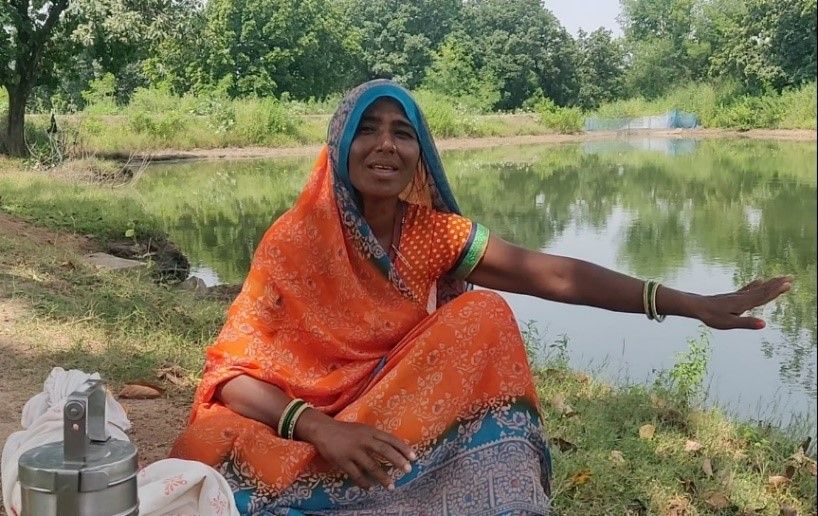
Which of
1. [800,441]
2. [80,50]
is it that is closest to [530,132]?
[80,50]

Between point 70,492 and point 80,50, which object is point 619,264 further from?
point 80,50

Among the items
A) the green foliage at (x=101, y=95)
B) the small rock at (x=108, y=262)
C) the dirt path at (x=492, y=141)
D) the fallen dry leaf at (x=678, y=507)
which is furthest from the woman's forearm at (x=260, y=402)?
the green foliage at (x=101, y=95)

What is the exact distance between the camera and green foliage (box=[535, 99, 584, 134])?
24516mm

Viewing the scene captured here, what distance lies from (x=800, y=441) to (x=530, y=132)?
2254 centimetres

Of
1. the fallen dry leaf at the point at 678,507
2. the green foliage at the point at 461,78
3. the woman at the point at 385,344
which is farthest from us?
the green foliage at the point at 461,78

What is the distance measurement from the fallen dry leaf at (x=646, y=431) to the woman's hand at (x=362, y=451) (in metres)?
1.15

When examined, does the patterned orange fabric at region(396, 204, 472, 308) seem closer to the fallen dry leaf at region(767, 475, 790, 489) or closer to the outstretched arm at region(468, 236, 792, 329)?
the outstretched arm at region(468, 236, 792, 329)

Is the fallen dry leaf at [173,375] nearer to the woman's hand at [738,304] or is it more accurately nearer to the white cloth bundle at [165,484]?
the white cloth bundle at [165,484]

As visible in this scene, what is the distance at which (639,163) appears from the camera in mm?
15547

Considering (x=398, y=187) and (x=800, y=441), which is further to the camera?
(x=800, y=441)

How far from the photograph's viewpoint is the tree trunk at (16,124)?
11.8 metres

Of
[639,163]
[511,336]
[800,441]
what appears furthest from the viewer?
[639,163]

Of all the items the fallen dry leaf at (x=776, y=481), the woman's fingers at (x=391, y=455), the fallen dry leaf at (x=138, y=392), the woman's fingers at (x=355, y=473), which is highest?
the woman's fingers at (x=391, y=455)

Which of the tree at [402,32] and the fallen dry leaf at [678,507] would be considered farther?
the tree at [402,32]
